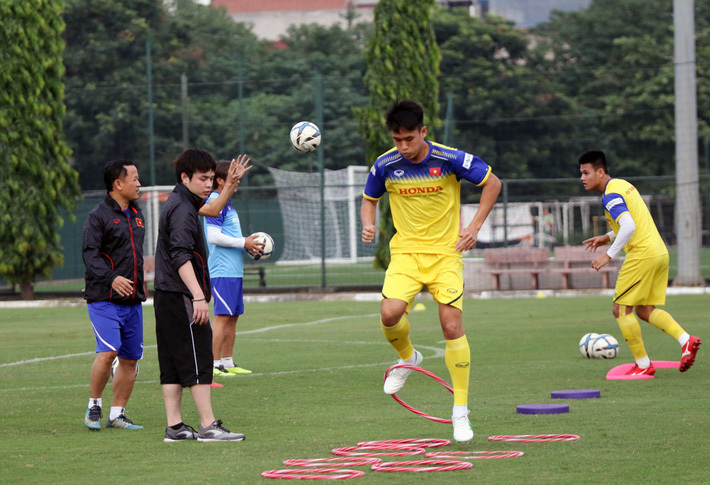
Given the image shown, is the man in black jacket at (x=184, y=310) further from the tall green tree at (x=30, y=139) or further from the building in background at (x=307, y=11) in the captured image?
the building in background at (x=307, y=11)

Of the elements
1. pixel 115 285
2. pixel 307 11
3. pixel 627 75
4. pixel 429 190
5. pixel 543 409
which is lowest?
pixel 543 409

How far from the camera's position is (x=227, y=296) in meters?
11.0

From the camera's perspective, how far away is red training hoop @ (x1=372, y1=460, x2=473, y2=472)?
582 centimetres

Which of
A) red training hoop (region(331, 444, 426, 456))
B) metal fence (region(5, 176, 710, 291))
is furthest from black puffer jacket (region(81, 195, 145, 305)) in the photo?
metal fence (region(5, 176, 710, 291))

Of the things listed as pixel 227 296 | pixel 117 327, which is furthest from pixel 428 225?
pixel 227 296

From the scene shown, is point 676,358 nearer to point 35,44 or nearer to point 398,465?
point 398,465

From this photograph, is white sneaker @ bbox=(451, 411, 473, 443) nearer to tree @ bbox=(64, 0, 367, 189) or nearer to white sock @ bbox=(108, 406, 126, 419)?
white sock @ bbox=(108, 406, 126, 419)

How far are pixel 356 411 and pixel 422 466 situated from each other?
240 centimetres

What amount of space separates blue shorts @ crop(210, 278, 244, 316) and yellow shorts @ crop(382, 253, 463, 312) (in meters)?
3.67

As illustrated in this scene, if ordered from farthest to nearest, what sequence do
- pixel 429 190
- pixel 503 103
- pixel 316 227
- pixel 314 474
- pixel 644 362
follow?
pixel 503 103 < pixel 316 227 < pixel 644 362 < pixel 429 190 < pixel 314 474

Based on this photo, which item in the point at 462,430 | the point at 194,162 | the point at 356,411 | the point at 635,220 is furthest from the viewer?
the point at 635,220

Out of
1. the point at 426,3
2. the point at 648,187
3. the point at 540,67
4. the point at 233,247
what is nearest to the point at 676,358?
the point at 233,247

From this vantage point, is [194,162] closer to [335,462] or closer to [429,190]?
[429,190]

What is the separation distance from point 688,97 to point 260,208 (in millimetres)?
16047
